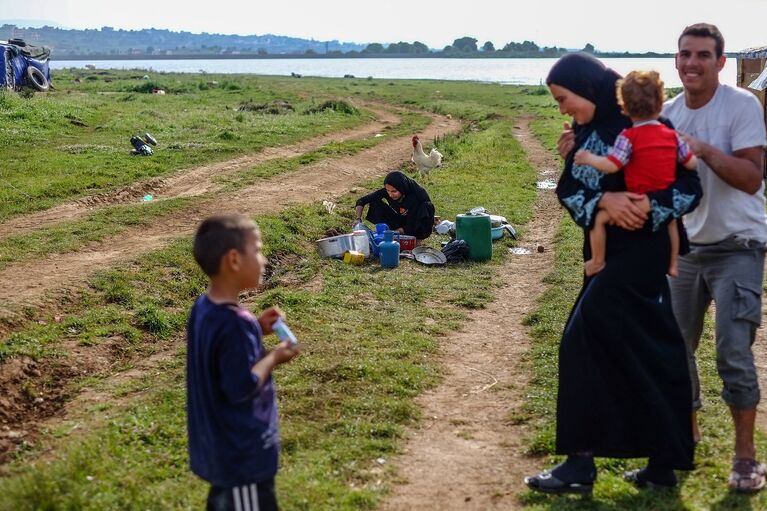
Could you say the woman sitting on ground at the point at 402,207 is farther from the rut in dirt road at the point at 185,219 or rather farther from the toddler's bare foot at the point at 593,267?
the toddler's bare foot at the point at 593,267

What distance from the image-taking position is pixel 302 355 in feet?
23.1

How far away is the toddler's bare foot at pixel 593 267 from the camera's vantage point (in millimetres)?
4258

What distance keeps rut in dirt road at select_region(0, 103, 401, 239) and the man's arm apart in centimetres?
879

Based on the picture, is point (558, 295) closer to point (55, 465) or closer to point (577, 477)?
point (577, 477)

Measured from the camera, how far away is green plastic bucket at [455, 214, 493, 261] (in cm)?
1079

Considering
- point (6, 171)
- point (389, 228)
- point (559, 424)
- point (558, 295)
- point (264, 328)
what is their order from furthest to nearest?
1. point (6, 171)
2. point (389, 228)
3. point (558, 295)
4. point (559, 424)
5. point (264, 328)

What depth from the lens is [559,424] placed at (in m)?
4.43

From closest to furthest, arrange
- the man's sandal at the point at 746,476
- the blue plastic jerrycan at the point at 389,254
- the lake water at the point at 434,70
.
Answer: the man's sandal at the point at 746,476 < the blue plastic jerrycan at the point at 389,254 < the lake water at the point at 434,70

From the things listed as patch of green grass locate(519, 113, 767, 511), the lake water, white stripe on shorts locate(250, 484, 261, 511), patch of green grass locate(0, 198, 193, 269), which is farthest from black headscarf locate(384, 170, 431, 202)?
the lake water

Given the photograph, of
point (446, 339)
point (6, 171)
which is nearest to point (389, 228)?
point (446, 339)

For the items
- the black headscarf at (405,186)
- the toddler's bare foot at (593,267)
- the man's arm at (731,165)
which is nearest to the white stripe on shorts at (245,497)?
the toddler's bare foot at (593,267)

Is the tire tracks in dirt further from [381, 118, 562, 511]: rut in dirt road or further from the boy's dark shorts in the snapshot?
the boy's dark shorts

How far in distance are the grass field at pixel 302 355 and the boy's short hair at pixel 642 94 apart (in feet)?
5.97

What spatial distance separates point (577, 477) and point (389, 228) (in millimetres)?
A: 7384
